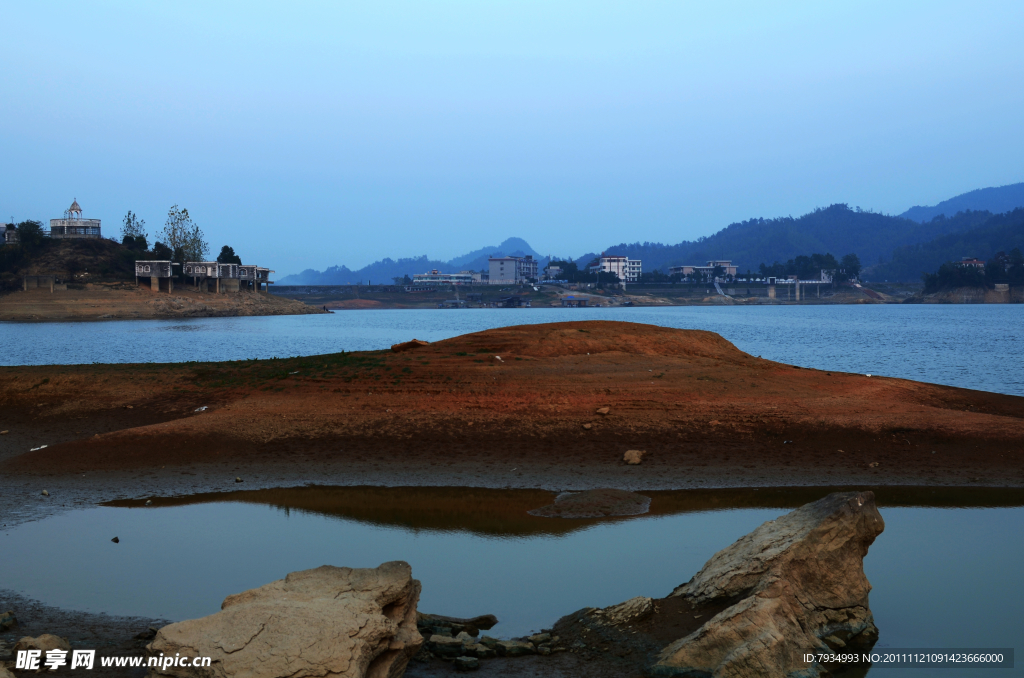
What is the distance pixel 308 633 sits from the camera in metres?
7.00

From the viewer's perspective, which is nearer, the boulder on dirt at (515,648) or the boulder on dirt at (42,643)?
the boulder on dirt at (42,643)

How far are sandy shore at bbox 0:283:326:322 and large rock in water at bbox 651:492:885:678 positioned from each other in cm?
13565

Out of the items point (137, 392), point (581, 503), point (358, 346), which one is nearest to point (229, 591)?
point (581, 503)

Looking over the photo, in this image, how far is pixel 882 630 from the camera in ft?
30.9

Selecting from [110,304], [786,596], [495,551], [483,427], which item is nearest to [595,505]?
[495,551]

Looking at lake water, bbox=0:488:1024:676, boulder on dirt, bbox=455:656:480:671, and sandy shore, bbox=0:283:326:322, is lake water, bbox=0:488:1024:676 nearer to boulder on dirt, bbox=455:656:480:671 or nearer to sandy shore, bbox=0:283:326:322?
boulder on dirt, bbox=455:656:480:671

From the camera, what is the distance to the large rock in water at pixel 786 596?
7.62 metres

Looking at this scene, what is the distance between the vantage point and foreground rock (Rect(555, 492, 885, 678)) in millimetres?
7742

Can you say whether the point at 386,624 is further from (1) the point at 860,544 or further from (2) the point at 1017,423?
(2) the point at 1017,423

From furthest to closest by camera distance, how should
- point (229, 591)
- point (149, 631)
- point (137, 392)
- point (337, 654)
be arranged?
point (137, 392) < point (229, 591) < point (149, 631) < point (337, 654)

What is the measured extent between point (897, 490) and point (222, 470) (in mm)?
15489

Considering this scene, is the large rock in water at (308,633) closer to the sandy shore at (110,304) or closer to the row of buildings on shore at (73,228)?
the sandy shore at (110,304)

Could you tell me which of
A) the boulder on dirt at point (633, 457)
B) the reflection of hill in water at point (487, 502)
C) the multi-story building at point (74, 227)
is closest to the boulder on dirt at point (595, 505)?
the reflection of hill in water at point (487, 502)

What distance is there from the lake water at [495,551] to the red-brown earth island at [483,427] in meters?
1.00
